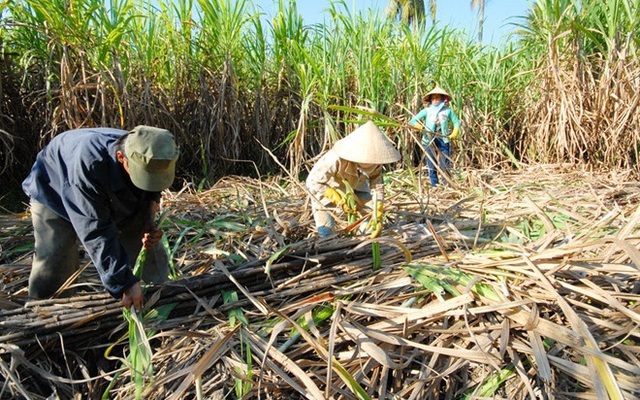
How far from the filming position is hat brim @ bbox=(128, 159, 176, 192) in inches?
67.4

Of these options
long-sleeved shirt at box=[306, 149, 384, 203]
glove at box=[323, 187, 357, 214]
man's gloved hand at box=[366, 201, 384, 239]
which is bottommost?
man's gloved hand at box=[366, 201, 384, 239]

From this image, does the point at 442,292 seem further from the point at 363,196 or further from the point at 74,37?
the point at 74,37

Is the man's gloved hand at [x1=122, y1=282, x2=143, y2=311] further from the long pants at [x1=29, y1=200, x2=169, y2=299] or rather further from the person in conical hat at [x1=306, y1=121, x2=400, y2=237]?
the person in conical hat at [x1=306, y1=121, x2=400, y2=237]

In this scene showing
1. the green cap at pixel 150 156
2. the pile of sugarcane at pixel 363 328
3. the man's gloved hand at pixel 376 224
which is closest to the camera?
the pile of sugarcane at pixel 363 328

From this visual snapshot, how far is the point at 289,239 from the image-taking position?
269 cm

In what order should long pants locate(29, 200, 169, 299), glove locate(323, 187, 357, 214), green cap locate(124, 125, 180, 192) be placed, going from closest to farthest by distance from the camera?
green cap locate(124, 125, 180, 192) → long pants locate(29, 200, 169, 299) → glove locate(323, 187, 357, 214)

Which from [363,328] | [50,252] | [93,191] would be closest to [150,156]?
[93,191]

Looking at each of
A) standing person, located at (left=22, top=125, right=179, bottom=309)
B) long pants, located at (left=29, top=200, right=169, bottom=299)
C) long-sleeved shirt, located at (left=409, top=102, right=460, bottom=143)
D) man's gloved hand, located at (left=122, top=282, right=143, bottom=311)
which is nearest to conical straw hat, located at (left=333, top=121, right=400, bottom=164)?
standing person, located at (left=22, top=125, right=179, bottom=309)

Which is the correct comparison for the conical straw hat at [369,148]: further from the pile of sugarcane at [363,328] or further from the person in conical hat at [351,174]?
the pile of sugarcane at [363,328]

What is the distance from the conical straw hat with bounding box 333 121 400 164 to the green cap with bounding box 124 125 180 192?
104 centimetres

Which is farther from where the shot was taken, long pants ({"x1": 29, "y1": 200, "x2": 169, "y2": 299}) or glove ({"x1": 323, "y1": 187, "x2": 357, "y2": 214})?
glove ({"x1": 323, "y1": 187, "x2": 357, "y2": 214})

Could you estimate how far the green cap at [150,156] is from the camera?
1683 millimetres

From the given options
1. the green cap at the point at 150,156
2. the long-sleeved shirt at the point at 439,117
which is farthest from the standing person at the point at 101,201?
the long-sleeved shirt at the point at 439,117

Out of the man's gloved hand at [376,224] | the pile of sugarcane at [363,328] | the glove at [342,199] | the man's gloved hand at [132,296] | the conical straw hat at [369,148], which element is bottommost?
the pile of sugarcane at [363,328]
